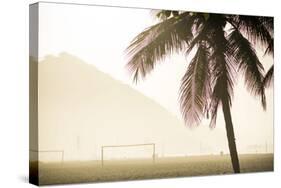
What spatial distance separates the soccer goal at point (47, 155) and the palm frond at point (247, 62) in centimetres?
258

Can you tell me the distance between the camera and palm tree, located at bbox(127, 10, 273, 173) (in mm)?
8266

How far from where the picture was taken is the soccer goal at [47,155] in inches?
297

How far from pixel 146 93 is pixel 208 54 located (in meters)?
0.99

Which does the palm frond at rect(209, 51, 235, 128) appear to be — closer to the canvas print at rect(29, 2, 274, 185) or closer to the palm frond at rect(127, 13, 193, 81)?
the canvas print at rect(29, 2, 274, 185)

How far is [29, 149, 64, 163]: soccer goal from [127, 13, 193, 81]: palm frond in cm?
128

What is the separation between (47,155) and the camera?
7.57 metres

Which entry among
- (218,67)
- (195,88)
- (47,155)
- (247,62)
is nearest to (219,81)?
(218,67)

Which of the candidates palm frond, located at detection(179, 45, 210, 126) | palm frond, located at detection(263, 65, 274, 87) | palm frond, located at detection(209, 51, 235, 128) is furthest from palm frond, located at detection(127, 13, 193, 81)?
palm frond, located at detection(263, 65, 274, 87)

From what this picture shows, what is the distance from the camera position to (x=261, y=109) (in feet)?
29.5

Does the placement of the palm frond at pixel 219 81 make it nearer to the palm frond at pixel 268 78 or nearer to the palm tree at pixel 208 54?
the palm tree at pixel 208 54

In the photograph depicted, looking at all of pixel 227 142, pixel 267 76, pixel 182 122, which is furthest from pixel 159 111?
pixel 267 76

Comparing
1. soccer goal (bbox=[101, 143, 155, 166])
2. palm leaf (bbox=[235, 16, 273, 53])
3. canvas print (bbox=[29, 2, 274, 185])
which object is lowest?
soccer goal (bbox=[101, 143, 155, 166])

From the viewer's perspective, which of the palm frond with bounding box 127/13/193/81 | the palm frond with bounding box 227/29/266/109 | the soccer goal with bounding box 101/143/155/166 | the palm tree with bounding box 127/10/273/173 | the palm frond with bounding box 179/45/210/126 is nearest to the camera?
the soccer goal with bounding box 101/143/155/166

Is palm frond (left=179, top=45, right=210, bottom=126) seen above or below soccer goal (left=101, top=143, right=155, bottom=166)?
above
